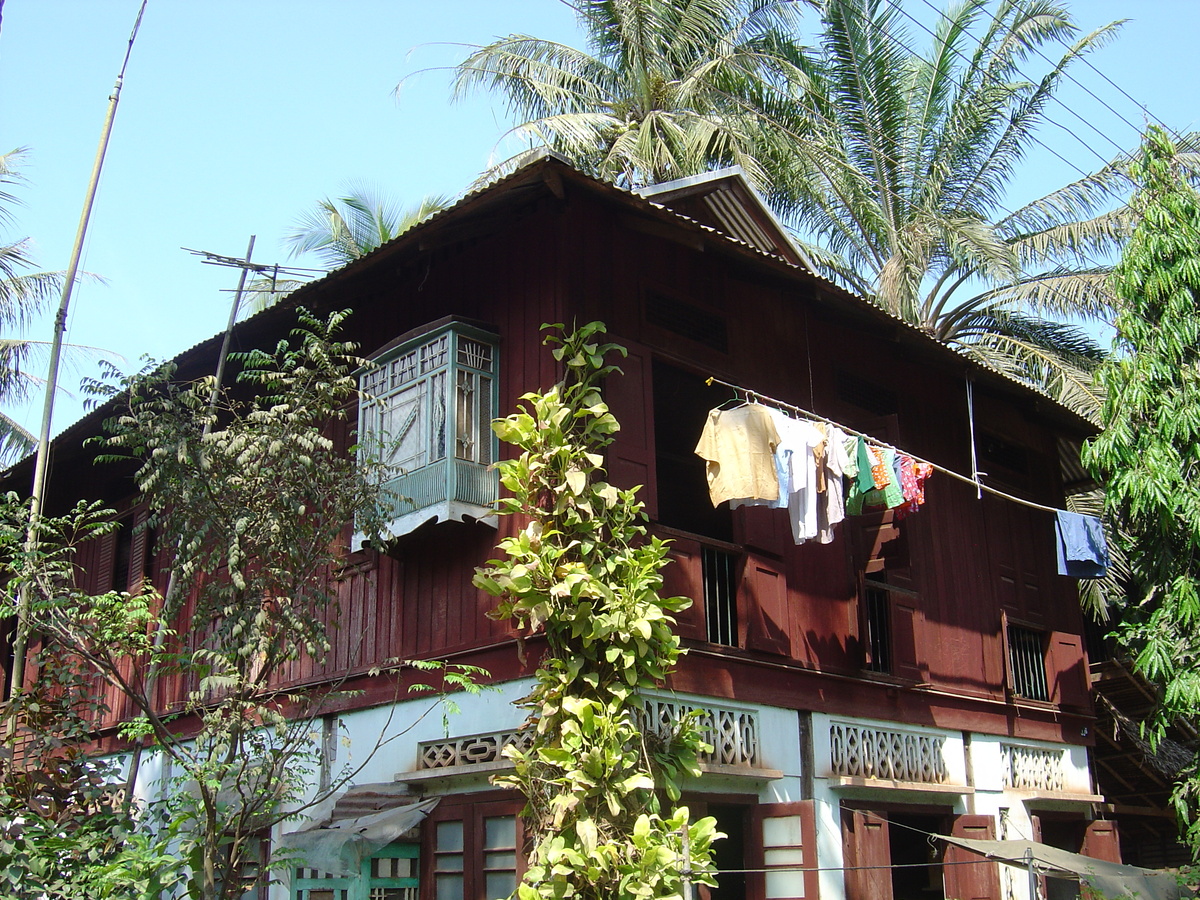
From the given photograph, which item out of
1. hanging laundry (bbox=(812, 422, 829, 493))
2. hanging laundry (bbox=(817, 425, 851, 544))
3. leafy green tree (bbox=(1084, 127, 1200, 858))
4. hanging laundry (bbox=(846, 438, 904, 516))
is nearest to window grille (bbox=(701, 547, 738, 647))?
hanging laundry (bbox=(817, 425, 851, 544))

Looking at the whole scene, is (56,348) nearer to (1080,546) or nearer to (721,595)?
(721,595)

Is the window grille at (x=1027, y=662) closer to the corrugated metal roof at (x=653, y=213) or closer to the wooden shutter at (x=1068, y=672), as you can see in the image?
the wooden shutter at (x=1068, y=672)

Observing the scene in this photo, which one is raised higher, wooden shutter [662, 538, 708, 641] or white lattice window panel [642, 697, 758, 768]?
wooden shutter [662, 538, 708, 641]

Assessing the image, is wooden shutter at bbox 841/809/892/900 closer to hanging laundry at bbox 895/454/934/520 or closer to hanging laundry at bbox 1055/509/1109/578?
hanging laundry at bbox 895/454/934/520

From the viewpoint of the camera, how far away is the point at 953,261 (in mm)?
18688

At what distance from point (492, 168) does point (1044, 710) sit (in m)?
9.74

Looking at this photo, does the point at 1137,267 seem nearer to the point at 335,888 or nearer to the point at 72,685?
the point at 335,888

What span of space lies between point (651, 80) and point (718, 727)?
1163 centimetres

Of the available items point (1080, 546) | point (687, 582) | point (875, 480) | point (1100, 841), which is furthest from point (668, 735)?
point (1100, 841)

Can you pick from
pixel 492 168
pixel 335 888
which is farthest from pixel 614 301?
pixel 492 168

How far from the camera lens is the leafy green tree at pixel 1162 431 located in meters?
10.9

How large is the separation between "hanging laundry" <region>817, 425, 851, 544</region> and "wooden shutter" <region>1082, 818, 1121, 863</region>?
5471mm

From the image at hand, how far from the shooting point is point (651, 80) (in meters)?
18.2

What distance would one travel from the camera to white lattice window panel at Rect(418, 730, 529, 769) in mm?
8523
